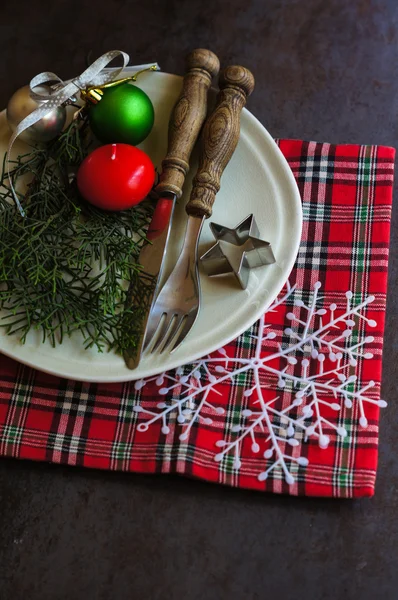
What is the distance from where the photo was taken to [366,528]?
0.71m

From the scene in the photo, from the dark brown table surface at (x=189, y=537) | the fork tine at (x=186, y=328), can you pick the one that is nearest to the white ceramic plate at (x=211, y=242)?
the fork tine at (x=186, y=328)

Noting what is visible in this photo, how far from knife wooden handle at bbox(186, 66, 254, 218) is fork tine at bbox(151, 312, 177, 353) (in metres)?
0.12

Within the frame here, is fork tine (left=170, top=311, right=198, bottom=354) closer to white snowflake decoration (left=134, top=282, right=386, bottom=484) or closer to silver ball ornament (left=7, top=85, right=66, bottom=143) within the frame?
white snowflake decoration (left=134, top=282, right=386, bottom=484)

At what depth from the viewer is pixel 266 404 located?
737mm

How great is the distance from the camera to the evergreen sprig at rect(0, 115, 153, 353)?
0.73 m

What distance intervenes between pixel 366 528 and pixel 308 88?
1.90 ft

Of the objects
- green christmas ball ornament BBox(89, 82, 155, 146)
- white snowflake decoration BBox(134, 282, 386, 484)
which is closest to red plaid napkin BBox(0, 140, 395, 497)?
white snowflake decoration BBox(134, 282, 386, 484)

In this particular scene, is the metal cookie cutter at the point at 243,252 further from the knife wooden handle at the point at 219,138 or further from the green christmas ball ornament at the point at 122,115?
the green christmas ball ornament at the point at 122,115

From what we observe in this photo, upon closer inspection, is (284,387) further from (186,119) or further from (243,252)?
(186,119)

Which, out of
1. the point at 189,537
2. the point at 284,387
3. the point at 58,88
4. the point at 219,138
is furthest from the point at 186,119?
the point at 189,537

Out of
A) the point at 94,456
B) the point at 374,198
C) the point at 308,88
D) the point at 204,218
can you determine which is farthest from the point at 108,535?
the point at 308,88

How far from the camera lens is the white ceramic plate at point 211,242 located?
2.39 feet

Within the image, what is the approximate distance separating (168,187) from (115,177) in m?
0.06

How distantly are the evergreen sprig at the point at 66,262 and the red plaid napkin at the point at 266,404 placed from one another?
7cm
